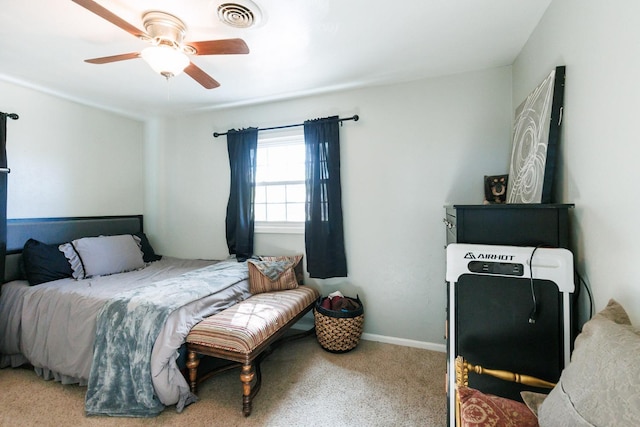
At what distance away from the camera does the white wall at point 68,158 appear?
102 inches

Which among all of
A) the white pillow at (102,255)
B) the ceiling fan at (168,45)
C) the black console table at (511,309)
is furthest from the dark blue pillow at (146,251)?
the black console table at (511,309)

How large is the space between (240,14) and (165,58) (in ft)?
1.62

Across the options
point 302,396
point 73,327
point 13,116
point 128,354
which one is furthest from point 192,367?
point 13,116

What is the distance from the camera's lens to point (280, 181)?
10.3 feet

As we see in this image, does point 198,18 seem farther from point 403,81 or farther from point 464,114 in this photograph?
point 464,114

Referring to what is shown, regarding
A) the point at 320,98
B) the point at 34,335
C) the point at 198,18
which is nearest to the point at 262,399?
the point at 34,335

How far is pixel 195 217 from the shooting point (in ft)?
11.4

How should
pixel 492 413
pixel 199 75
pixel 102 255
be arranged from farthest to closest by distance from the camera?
pixel 102 255 < pixel 199 75 < pixel 492 413

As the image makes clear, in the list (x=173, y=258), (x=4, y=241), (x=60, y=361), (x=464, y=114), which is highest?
(x=464, y=114)

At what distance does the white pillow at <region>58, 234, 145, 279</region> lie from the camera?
2576 mm

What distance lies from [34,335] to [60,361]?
0.36 m

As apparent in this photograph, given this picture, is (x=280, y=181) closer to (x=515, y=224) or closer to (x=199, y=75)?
(x=199, y=75)

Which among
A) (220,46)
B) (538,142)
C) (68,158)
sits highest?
(220,46)

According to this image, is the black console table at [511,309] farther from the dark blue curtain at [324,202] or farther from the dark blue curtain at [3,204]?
the dark blue curtain at [3,204]
